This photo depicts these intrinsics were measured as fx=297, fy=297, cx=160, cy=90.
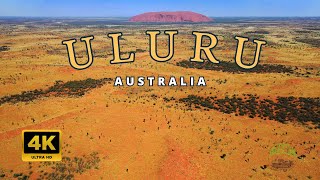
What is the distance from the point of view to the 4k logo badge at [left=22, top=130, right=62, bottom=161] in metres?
16.0

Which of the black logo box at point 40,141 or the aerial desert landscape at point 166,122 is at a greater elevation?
the black logo box at point 40,141

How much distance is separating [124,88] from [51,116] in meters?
11.3

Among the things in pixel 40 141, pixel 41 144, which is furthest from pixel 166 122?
pixel 40 141

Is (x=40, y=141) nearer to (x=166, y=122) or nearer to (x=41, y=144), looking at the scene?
(x=41, y=144)

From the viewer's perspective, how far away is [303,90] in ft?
117

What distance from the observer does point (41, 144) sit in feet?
55.1

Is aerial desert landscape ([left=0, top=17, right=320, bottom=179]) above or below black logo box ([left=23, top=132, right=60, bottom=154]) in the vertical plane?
below

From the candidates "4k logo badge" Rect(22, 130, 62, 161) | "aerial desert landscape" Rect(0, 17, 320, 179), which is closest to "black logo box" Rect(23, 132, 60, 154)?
"4k logo badge" Rect(22, 130, 62, 161)

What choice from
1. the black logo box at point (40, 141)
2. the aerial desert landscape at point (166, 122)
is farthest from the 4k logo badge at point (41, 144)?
the aerial desert landscape at point (166, 122)

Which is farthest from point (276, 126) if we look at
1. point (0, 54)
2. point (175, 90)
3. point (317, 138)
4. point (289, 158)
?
point (0, 54)

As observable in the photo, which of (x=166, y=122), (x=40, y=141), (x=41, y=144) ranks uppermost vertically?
(x=40, y=141)

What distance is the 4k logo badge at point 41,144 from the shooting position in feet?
52.6

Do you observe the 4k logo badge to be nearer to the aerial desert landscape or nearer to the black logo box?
the black logo box

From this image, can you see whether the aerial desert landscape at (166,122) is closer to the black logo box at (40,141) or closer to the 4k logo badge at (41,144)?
the 4k logo badge at (41,144)
